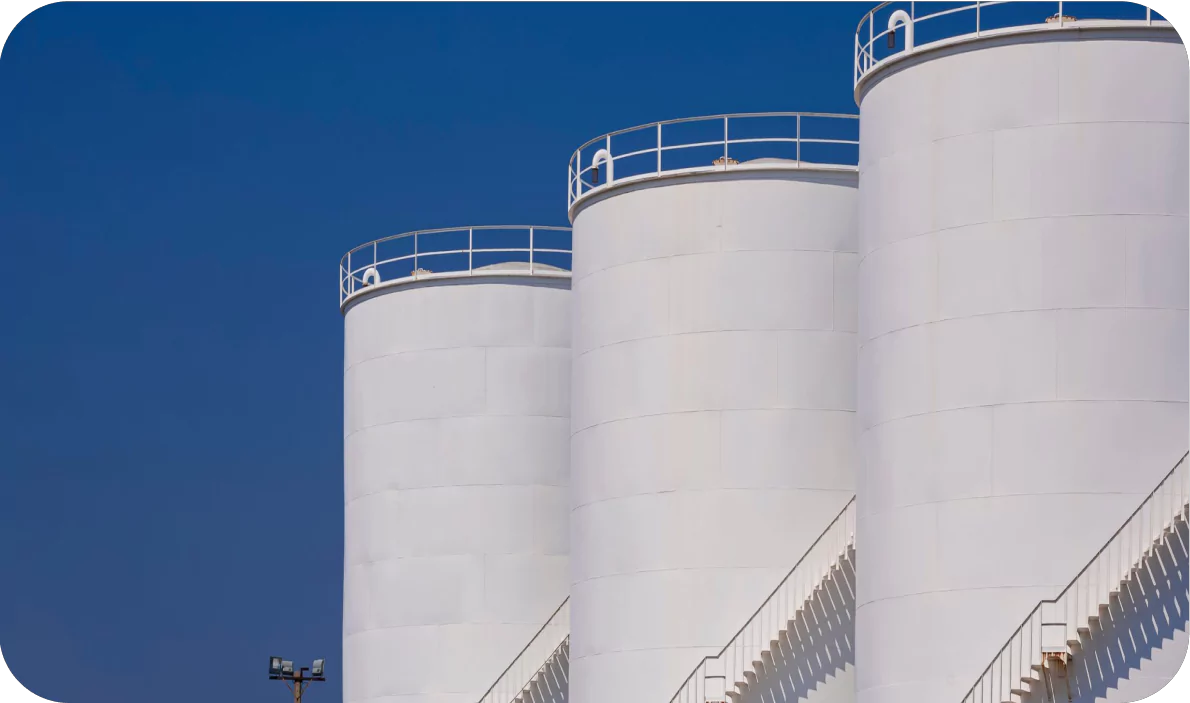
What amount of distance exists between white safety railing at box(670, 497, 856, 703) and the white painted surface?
840 cm

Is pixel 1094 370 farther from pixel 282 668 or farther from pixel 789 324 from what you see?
pixel 282 668

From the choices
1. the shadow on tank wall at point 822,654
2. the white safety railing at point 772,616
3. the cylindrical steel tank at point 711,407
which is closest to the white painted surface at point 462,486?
the cylindrical steel tank at point 711,407

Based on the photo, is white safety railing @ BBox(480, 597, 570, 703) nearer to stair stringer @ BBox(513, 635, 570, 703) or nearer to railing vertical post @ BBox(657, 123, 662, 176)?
stair stringer @ BBox(513, 635, 570, 703)

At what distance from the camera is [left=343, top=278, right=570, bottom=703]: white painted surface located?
37938 millimetres

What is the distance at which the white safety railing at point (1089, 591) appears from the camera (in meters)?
23.4

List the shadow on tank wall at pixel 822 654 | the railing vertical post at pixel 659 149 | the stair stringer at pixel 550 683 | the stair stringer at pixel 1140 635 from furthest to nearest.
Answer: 1. the stair stringer at pixel 550 683
2. the railing vertical post at pixel 659 149
3. the shadow on tank wall at pixel 822 654
4. the stair stringer at pixel 1140 635

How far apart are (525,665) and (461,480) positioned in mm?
3667

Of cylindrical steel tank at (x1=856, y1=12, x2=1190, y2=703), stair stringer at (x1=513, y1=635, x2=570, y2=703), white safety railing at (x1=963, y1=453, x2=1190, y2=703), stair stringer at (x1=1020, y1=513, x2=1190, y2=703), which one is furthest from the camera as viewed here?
stair stringer at (x1=513, y1=635, x2=570, y2=703)

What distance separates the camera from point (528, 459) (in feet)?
125

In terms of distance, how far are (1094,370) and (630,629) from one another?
964 centimetres

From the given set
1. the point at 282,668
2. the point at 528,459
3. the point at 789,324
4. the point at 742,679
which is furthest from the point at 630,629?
the point at 282,668

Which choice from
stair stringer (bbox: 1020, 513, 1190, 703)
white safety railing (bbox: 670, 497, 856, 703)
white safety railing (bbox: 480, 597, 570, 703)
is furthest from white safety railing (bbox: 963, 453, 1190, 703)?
white safety railing (bbox: 480, 597, 570, 703)

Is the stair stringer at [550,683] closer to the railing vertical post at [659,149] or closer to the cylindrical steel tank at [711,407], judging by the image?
the cylindrical steel tank at [711,407]

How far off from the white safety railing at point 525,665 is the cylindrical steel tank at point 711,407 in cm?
542
